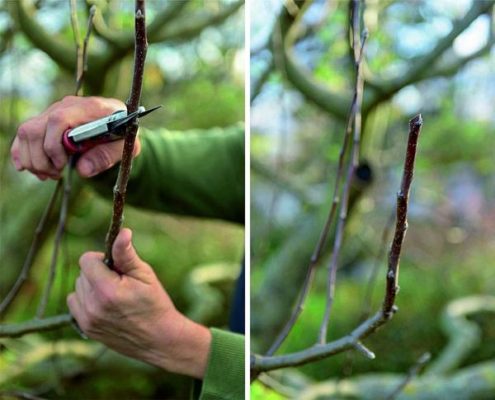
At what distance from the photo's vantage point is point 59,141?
0.52 metres

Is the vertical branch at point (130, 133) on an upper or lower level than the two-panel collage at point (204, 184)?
lower

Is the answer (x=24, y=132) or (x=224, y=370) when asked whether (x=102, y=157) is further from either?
(x=224, y=370)

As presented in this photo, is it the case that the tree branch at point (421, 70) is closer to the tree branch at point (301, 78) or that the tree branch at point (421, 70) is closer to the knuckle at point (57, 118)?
the tree branch at point (301, 78)

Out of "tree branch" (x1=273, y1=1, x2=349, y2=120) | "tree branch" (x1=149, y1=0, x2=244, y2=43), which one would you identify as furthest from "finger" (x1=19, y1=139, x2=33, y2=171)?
"tree branch" (x1=273, y1=1, x2=349, y2=120)

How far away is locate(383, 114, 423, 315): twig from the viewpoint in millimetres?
393

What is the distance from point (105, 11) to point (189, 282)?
495mm

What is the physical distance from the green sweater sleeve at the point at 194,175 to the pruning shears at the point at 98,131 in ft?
0.74

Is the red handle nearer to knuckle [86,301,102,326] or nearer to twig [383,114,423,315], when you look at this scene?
knuckle [86,301,102,326]

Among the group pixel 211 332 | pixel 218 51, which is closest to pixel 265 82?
pixel 218 51

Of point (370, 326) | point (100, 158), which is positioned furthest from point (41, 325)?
point (370, 326)

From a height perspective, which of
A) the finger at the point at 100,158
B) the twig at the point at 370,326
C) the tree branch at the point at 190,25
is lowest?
the twig at the point at 370,326

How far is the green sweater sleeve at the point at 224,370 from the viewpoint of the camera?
580 millimetres

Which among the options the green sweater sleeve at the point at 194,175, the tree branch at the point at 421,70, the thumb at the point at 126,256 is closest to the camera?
the thumb at the point at 126,256

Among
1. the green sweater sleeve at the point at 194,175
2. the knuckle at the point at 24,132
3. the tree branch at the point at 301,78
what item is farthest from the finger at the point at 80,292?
the tree branch at the point at 301,78
